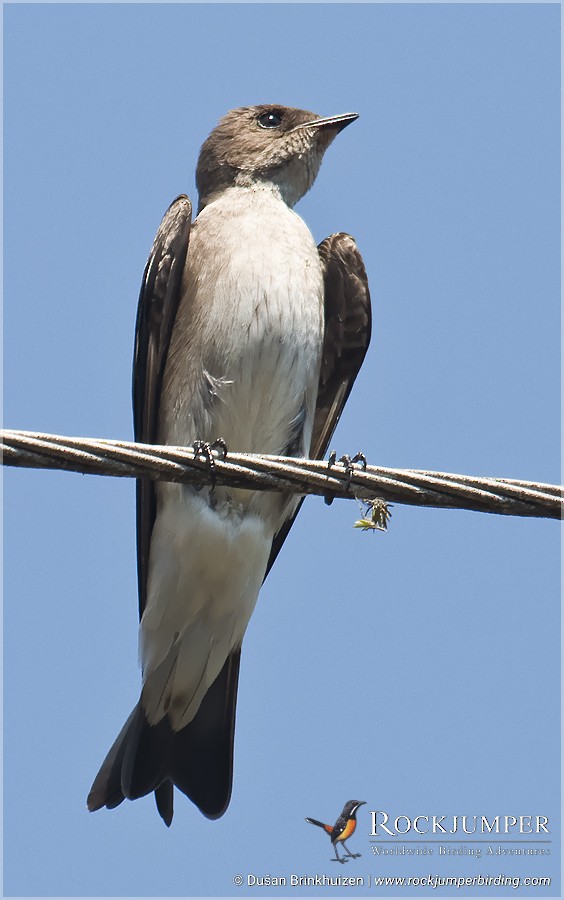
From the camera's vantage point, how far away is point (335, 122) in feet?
28.5

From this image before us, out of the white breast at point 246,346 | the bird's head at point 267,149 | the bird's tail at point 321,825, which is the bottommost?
the bird's tail at point 321,825

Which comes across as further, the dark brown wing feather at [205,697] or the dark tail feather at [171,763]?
the dark brown wing feather at [205,697]

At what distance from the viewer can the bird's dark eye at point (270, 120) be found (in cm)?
880

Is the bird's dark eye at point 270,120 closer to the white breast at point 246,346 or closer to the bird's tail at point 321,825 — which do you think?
the white breast at point 246,346

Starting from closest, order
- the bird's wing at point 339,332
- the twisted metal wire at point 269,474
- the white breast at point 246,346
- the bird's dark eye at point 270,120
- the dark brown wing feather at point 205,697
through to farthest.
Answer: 1. the twisted metal wire at point 269,474
2. the white breast at point 246,346
3. the dark brown wing feather at point 205,697
4. the bird's wing at point 339,332
5. the bird's dark eye at point 270,120

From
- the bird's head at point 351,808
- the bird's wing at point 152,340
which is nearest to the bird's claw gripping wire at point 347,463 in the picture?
the bird's wing at point 152,340

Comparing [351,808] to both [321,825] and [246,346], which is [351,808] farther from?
[246,346]

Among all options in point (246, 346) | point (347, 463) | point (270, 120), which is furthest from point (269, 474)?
point (270, 120)

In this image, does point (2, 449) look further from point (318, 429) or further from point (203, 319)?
point (318, 429)

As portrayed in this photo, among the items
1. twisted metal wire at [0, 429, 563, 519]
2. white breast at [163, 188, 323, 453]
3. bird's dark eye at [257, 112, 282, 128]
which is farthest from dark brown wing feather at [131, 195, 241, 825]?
twisted metal wire at [0, 429, 563, 519]

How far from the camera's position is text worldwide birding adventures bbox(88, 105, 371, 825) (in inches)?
275

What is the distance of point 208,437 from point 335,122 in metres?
2.83

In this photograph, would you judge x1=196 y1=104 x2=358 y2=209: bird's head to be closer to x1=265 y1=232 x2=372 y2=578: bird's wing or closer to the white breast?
x1=265 y1=232 x2=372 y2=578: bird's wing

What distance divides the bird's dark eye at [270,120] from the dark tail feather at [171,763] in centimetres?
390
